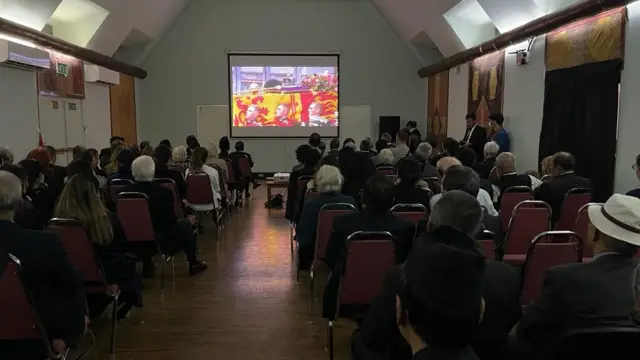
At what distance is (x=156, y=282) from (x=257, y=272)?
99 centimetres

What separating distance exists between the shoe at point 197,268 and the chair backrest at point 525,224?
9.92ft

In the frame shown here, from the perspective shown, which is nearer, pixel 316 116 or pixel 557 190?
pixel 557 190

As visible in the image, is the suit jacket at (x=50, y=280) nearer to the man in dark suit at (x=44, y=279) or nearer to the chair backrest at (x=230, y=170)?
the man in dark suit at (x=44, y=279)

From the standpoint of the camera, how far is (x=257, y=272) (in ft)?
18.2

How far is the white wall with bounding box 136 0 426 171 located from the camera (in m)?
14.0

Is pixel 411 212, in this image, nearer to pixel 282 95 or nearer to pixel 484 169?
pixel 484 169

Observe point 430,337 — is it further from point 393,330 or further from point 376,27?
point 376,27

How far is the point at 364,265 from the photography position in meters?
3.10

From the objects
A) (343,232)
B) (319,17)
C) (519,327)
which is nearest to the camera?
(519,327)

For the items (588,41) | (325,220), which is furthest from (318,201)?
(588,41)

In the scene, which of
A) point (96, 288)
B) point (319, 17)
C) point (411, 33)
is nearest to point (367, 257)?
point (96, 288)

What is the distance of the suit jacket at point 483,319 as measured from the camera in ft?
6.36

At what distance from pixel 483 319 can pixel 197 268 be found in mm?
3876

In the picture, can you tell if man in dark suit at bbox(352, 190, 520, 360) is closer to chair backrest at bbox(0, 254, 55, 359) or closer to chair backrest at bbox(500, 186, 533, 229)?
chair backrest at bbox(0, 254, 55, 359)
